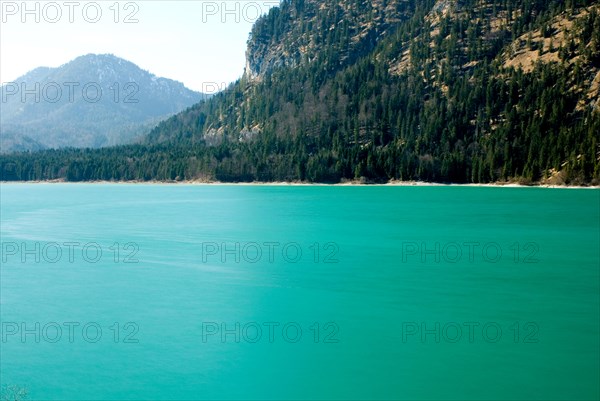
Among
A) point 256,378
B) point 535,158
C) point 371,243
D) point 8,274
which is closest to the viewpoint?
point 256,378

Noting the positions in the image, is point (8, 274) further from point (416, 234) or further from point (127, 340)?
point (416, 234)

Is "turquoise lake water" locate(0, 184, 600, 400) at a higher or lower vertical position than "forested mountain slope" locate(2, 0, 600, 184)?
lower

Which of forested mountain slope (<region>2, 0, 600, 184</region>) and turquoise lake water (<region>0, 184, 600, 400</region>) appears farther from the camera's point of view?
forested mountain slope (<region>2, 0, 600, 184</region>)

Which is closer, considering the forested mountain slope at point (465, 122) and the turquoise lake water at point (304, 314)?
the turquoise lake water at point (304, 314)

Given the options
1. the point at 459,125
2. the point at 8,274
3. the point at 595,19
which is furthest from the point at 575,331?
the point at 595,19

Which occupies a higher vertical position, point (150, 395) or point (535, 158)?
point (535, 158)

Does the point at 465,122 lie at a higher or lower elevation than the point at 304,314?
higher

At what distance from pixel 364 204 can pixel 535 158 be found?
192 ft

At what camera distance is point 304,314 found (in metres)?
25.0

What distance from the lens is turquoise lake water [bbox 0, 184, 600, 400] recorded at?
58.2ft

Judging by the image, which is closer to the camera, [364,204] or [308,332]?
[308,332]

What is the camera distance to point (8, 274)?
1363 inches

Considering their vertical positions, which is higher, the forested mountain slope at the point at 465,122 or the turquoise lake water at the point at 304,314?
the forested mountain slope at the point at 465,122

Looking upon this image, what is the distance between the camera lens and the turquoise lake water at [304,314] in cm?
1773
